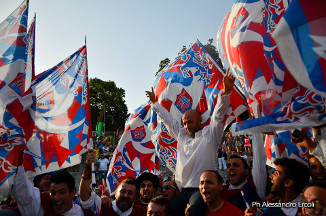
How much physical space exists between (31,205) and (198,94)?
3.06 metres

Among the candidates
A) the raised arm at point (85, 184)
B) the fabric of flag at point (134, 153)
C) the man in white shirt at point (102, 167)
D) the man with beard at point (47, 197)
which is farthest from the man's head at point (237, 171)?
the man in white shirt at point (102, 167)

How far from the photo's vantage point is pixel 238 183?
12.3ft

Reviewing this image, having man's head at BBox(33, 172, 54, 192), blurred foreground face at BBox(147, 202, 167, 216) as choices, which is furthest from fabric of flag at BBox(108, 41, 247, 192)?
man's head at BBox(33, 172, 54, 192)

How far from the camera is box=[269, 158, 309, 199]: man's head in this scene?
302 cm

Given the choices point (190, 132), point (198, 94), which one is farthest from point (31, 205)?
point (198, 94)

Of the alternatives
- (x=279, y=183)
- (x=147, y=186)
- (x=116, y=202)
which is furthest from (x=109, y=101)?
(x=279, y=183)

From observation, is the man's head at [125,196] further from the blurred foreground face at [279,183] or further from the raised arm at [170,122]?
the blurred foreground face at [279,183]

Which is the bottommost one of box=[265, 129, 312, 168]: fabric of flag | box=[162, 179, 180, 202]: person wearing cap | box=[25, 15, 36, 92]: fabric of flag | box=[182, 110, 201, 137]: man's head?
box=[162, 179, 180, 202]: person wearing cap

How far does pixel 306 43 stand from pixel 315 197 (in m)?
1.16

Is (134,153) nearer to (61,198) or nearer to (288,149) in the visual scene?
(61,198)

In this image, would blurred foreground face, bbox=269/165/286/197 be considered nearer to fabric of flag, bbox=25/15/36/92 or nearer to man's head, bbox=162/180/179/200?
man's head, bbox=162/180/179/200

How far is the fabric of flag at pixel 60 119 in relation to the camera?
4707 mm

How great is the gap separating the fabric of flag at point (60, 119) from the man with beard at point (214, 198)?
2129 mm

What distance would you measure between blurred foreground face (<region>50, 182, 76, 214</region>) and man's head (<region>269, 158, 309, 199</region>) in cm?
218
